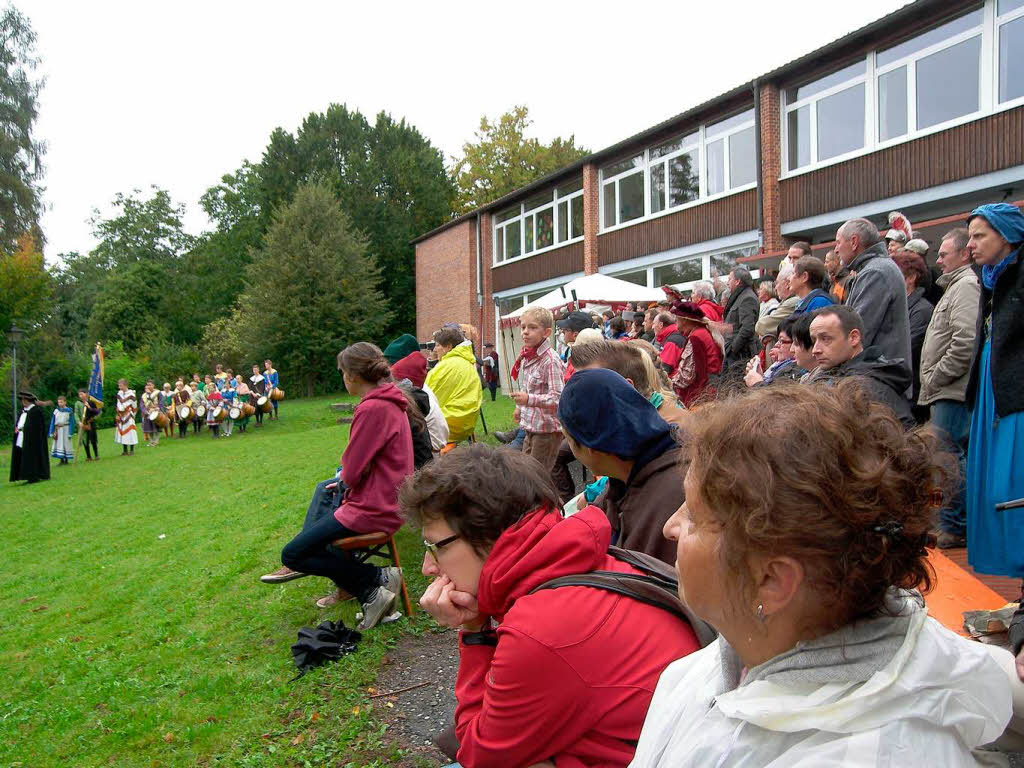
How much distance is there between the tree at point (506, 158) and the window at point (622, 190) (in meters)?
17.8

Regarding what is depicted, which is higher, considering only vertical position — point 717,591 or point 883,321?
point 883,321

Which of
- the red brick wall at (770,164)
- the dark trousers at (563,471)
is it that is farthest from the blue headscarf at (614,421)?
the red brick wall at (770,164)

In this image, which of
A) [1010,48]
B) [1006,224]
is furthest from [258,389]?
[1006,224]

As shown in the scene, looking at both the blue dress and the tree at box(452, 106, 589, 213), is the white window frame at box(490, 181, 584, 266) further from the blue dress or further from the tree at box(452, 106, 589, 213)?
the blue dress

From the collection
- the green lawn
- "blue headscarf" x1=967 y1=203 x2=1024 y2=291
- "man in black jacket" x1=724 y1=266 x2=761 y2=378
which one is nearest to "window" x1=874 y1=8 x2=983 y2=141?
"man in black jacket" x1=724 y1=266 x2=761 y2=378

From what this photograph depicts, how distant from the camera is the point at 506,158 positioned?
142 feet

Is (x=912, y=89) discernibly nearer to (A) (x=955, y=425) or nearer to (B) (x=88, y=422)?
(A) (x=955, y=425)

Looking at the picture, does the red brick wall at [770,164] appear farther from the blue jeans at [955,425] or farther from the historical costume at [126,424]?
the historical costume at [126,424]

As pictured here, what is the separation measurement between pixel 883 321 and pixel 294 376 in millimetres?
36175

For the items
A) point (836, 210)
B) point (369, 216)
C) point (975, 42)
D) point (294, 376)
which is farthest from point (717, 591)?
point (369, 216)

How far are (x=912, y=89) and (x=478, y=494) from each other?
53.1 feet

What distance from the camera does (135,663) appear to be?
17.6 ft

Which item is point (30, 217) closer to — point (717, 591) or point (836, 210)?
point (836, 210)

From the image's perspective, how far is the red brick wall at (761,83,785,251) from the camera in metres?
17.9
